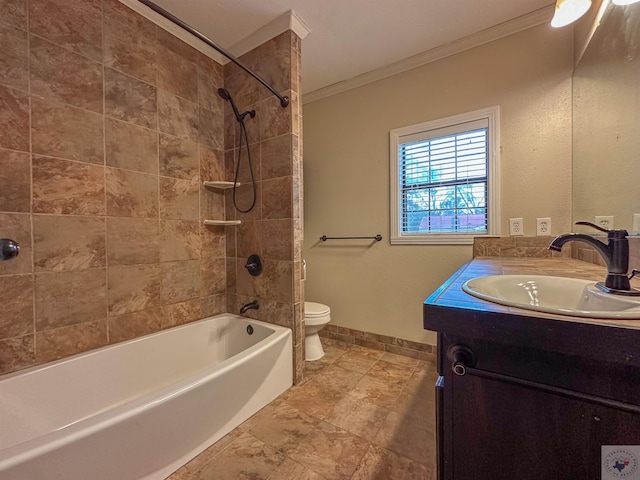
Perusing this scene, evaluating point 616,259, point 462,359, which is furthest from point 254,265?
point 616,259

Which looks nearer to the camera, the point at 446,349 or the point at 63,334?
the point at 446,349

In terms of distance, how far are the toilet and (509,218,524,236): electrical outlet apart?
1.44m

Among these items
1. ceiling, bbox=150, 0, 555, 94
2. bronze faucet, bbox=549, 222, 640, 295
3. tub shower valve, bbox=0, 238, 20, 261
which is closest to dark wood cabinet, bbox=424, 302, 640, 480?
bronze faucet, bbox=549, 222, 640, 295

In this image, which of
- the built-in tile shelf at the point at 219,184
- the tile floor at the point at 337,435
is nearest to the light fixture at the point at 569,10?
the built-in tile shelf at the point at 219,184

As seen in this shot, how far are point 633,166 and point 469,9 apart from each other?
4.39 feet

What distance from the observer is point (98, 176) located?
1.42m

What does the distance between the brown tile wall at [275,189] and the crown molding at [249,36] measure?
0.15 feet

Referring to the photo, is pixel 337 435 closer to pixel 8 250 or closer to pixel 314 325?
pixel 314 325

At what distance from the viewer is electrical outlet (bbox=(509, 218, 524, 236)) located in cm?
173

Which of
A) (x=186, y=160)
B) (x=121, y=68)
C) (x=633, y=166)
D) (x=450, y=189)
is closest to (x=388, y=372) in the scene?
(x=450, y=189)

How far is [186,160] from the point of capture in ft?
5.99

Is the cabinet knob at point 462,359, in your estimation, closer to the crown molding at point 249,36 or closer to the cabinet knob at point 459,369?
the cabinet knob at point 459,369

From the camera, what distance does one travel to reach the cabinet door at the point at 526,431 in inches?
19.4

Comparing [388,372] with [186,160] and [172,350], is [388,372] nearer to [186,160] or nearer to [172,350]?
[172,350]
